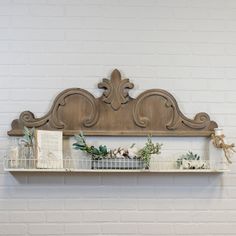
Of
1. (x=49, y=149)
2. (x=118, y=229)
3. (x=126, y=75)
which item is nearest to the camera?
(x=49, y=149)

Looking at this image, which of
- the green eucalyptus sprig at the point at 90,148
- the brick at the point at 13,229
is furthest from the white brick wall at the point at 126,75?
the green eucalyptus sprig at the point at 90,148

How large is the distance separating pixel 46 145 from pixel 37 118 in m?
0.20

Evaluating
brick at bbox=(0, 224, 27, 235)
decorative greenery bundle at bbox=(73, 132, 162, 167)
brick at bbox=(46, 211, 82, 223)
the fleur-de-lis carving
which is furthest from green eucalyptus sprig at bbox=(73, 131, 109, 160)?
brick at bbox=(0, 224, 27, 235)

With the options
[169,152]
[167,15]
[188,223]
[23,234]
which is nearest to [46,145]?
[23,234]

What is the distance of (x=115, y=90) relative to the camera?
236cm

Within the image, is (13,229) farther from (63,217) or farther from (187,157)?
(187,157)

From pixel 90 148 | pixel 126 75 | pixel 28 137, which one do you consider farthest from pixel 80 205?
pixel 126 75

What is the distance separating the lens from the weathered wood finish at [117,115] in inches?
91.0

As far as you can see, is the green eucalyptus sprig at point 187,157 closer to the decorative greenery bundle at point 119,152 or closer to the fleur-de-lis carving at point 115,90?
the decorative greenery bundle at point 119,152

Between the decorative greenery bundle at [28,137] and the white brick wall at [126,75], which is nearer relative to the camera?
the decorative greenery bundle at [28,137]

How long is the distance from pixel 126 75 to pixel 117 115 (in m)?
0.24

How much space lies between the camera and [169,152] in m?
2.35

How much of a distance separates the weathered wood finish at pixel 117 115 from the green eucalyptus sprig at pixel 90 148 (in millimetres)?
74

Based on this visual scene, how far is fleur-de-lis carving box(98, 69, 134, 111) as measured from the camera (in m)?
2.35
